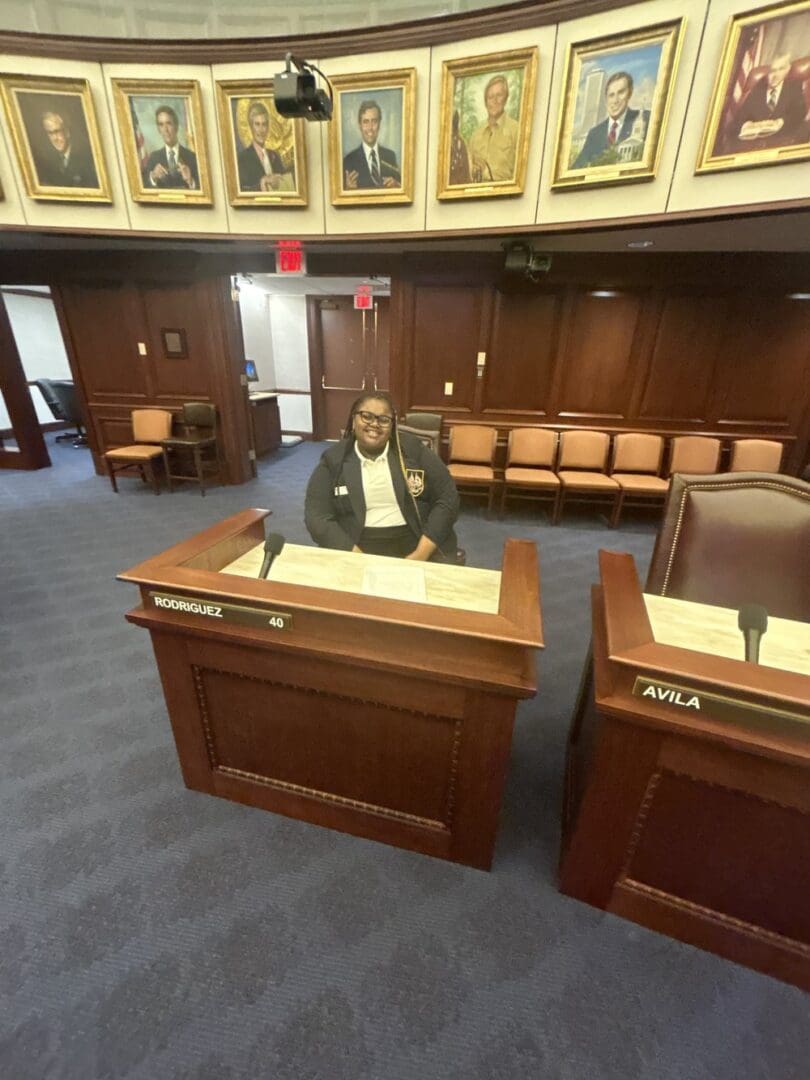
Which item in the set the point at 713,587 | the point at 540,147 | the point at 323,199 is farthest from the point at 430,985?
the point at 323,199

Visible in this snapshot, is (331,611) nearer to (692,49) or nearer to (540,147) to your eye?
(540,147)

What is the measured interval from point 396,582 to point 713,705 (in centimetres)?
84

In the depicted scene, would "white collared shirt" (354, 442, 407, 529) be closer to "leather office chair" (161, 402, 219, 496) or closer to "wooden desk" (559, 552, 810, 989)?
"wooden desk" (559, 552, 810, 989)

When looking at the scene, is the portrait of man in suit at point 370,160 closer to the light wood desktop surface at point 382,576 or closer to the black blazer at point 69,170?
the black blazer at point 69,170

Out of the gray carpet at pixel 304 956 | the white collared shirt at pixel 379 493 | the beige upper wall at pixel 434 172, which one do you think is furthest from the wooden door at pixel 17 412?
the white collared shirt at pixel 379 493

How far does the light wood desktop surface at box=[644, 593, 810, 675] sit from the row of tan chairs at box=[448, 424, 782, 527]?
325 centimetres

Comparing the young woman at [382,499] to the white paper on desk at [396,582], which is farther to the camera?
the young woman at [382,499]

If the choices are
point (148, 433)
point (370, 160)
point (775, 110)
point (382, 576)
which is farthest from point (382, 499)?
point (148, 433)

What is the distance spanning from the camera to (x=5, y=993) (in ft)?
A: 3.86

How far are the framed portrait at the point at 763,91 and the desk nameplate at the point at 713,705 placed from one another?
331 cm

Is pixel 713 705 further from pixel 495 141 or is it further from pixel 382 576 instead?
pixel 495 141

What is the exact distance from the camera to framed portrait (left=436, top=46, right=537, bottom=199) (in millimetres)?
2949

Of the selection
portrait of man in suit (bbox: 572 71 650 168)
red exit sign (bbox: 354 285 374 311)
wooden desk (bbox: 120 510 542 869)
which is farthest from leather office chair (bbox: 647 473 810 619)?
red exit sign (bbox: 354 285 374 311)

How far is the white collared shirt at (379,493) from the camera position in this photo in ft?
6.79
